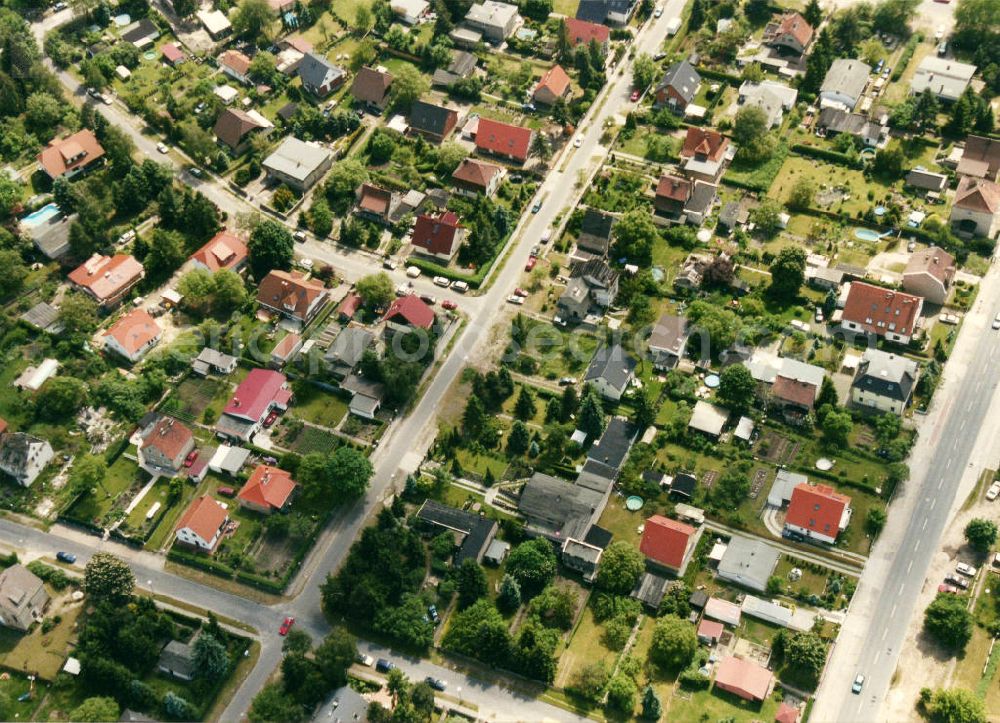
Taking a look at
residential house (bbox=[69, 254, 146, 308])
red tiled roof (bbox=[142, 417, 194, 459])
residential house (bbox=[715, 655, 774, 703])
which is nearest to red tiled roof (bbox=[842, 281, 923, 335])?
residential house (bbox=[715, 655, 774, 703])

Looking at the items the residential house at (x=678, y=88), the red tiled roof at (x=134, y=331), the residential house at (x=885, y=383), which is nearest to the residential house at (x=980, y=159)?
the residential house at (x=885, y=383)

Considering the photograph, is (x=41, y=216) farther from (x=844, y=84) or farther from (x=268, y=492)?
(x=844, y=84)

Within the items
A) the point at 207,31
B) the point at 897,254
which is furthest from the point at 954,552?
the point at 207,31

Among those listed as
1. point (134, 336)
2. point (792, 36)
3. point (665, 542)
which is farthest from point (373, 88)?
point (665, 542)

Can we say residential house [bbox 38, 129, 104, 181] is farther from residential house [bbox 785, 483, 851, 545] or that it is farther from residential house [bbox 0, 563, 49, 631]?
residential house [bbox 785, 483, 851, 545]

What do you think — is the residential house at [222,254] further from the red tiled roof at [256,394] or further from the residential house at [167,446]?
the residential house at [167,446]

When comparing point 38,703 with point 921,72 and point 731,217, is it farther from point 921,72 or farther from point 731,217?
point 921,72
